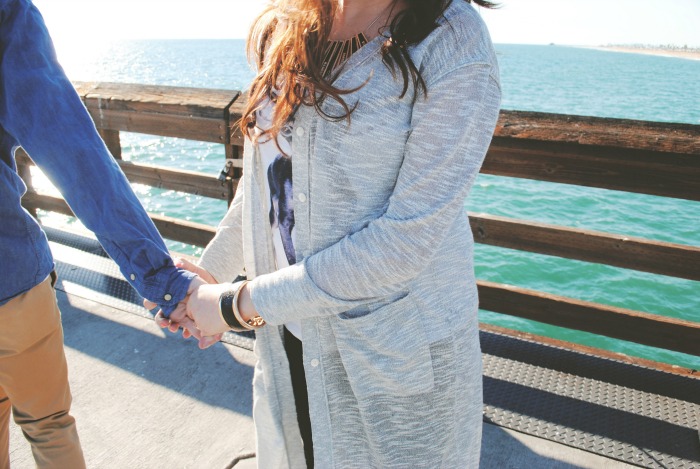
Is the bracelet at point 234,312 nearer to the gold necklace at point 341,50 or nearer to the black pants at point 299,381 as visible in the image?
the black pants at point 299,381

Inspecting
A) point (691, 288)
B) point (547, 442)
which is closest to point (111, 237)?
point (547, 442)

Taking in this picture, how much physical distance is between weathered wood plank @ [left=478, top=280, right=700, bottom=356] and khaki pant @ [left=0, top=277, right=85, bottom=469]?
83.0 inches

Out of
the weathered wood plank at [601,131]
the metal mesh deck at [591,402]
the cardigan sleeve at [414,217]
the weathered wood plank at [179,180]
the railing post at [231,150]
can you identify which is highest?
the cardigan sleeve at [414,217]

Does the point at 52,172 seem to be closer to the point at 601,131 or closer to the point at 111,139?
the point at 601,131

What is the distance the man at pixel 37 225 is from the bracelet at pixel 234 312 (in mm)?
253

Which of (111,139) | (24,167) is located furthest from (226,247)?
(24,167)

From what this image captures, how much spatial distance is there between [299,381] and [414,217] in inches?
24.7

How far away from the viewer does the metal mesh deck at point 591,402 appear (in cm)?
243

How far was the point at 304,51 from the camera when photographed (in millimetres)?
1264

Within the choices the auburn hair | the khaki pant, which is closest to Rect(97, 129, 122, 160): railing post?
the khaki pant

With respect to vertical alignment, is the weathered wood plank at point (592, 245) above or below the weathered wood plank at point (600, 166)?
below

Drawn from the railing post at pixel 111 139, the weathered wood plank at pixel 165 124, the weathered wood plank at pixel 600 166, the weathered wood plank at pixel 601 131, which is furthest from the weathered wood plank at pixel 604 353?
the railing post at pixel 111 139

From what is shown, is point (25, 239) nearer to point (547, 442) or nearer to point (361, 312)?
point (361, 312)

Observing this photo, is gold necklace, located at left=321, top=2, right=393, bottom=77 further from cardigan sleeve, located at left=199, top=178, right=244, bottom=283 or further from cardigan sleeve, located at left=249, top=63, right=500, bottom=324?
cardigan sleeve, located at left=199, top=178, right=244, bottom=283
